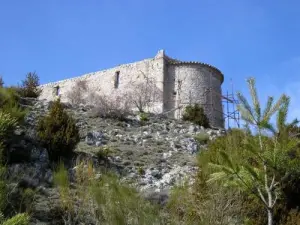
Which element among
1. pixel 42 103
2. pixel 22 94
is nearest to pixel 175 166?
pixel 42 103

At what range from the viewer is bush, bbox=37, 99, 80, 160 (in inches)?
435

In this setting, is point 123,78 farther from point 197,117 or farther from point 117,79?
point 197,117

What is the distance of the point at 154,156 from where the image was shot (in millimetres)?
13156

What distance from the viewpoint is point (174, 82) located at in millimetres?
29266

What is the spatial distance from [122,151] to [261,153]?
7421 millimetres

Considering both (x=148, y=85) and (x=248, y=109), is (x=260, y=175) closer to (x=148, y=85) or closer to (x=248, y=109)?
(x=248, y=109)

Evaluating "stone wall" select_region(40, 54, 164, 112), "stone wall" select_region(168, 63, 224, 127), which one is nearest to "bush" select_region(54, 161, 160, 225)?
"stone wall" select_region(40, 54, 164, 112)

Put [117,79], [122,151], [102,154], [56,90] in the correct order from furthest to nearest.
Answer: [56,90]
[117,79]
[122,151]
[102,154]

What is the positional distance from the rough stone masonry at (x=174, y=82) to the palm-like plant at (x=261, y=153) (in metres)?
21.3

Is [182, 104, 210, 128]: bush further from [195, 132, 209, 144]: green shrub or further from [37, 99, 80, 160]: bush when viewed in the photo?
[37, 99, 80, 160]: bush

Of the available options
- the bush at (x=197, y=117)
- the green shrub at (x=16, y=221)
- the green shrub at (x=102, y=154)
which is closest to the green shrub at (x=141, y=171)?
the green shrub at (x=102, y=154)

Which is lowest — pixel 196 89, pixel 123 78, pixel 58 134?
pixel 58 134

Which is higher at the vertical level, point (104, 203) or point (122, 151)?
point (122, 151)

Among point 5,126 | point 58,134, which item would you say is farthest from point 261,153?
point 58,134
